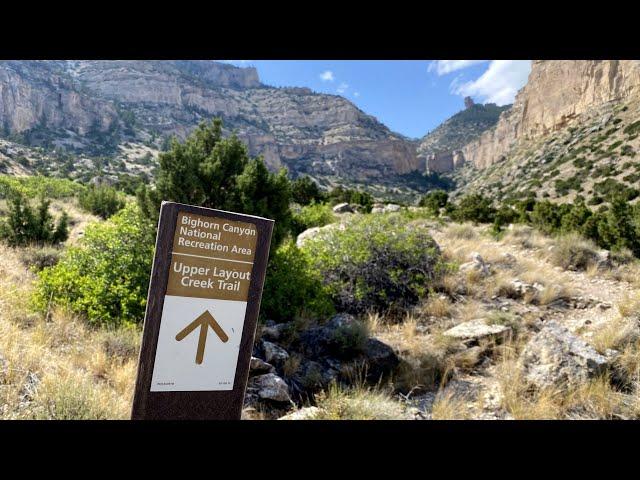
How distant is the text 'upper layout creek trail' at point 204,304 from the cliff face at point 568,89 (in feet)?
171

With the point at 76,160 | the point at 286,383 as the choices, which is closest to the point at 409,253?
the point at 286,383

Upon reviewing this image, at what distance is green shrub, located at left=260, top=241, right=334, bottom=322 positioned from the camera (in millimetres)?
5512

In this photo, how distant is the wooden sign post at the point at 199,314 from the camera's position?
2.14 metres

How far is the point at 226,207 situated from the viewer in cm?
595

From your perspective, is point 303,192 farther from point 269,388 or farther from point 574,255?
point 269,388

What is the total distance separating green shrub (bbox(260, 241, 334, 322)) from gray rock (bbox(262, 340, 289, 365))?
1.03 metres

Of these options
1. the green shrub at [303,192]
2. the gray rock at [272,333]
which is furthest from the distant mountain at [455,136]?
the gray rock at [272,333]

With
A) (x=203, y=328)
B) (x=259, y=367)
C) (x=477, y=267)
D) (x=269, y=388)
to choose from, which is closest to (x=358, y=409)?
(x=269, y=388)

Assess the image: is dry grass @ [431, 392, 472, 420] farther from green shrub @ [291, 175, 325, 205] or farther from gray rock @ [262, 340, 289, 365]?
green shrub @ [291, 175, 325, 205]

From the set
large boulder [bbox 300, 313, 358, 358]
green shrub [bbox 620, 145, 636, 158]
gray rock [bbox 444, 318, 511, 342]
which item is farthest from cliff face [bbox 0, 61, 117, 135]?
green shrub [bbox 620, 145, 636, 158]

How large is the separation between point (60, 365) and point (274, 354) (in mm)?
1965

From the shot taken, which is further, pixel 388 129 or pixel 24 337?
pixel 388 129

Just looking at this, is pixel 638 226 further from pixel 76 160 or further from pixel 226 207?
pixel 76 160
